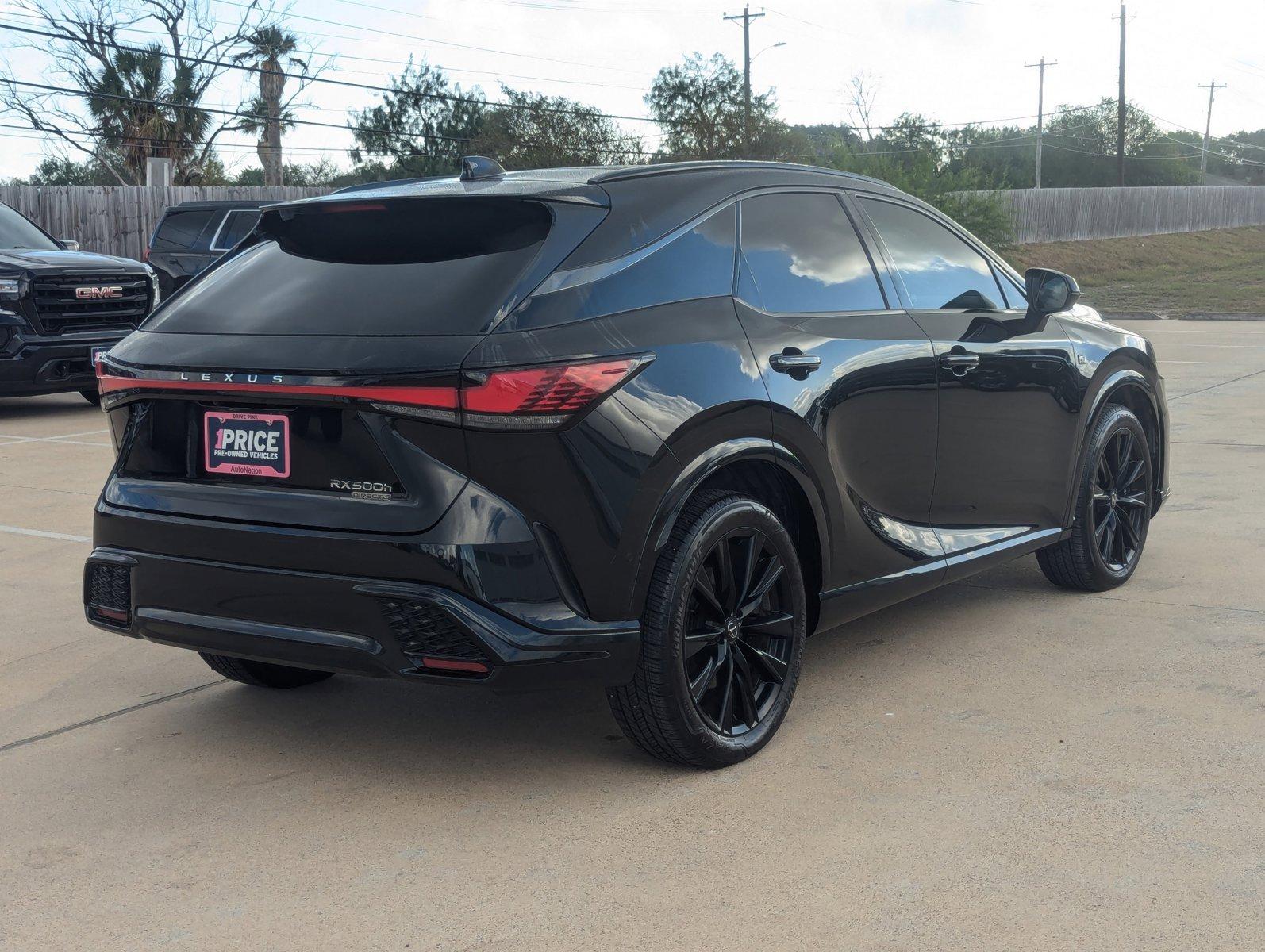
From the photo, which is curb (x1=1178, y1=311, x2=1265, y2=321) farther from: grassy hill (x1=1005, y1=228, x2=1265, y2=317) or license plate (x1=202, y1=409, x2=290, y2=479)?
license plate (x1=202, y1=409, x2=290, y2=479)

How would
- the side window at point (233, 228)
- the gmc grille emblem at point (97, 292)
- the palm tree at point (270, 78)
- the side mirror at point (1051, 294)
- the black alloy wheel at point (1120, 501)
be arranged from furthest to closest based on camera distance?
the palm tree at point (270, 78) → the side window at point (233, 228) → the gmc grille emblem at point (97, 292) → the black alloy wheel at point (1120, 501) → the side mirror at point (1051, 294)

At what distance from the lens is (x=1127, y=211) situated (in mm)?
57094

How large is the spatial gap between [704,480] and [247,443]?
1.20 metres

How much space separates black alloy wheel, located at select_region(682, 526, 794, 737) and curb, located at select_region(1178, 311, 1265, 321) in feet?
73.5

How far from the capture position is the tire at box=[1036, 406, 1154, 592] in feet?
18.4

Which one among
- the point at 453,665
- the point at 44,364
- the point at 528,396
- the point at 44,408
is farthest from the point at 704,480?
the point at 44,408

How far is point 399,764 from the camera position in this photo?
13.1 ft

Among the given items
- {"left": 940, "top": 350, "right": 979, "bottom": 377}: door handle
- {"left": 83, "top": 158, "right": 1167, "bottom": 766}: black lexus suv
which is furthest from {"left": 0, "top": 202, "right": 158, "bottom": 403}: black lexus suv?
{"left": 940, "top": 350, "right": 979, "bottom": 377}: door handle

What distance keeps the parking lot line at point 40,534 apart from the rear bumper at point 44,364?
4.29m

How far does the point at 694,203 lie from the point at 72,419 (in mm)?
9554

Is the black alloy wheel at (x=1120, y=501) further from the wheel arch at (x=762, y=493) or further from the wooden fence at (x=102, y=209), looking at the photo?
the wooden fence at (x=102, y=209)

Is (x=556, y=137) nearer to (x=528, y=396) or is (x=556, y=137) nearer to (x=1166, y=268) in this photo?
(x=1166, y=268)

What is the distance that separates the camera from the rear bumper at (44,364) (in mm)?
11422

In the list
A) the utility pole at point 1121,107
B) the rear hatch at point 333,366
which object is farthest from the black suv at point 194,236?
the utility pole at point 1121,107
